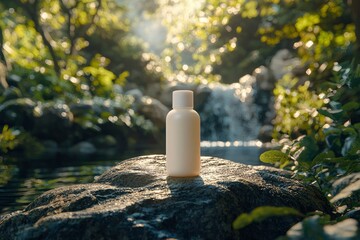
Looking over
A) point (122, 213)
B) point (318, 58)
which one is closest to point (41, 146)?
point (318, 58)

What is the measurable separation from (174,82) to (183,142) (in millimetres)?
25537

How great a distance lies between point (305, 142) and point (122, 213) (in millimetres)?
1661

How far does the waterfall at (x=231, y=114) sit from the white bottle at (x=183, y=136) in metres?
21.0

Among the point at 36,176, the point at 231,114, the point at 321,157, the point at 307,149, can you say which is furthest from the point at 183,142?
the point at 231,114

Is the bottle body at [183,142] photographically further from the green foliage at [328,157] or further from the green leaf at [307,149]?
the green leaf at [307,149]

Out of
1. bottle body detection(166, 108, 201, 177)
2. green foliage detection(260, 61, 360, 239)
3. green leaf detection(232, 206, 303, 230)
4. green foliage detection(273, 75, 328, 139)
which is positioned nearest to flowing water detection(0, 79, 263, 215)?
green foliage detection(273, 75, 328, 139)

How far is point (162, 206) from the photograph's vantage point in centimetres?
276

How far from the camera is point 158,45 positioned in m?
69.0

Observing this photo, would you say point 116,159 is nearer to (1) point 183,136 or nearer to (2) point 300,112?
(2) point 300,112

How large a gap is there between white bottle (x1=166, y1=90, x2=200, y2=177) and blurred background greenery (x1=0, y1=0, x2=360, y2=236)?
2.70 ft

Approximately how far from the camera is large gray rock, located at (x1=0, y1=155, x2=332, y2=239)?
2537 millimetres

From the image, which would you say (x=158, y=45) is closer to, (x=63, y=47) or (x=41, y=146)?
(x=63, y=47)

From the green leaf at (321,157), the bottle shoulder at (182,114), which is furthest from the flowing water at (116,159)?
the green leaf at (321,157)

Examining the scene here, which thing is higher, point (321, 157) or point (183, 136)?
point (183, 136)
